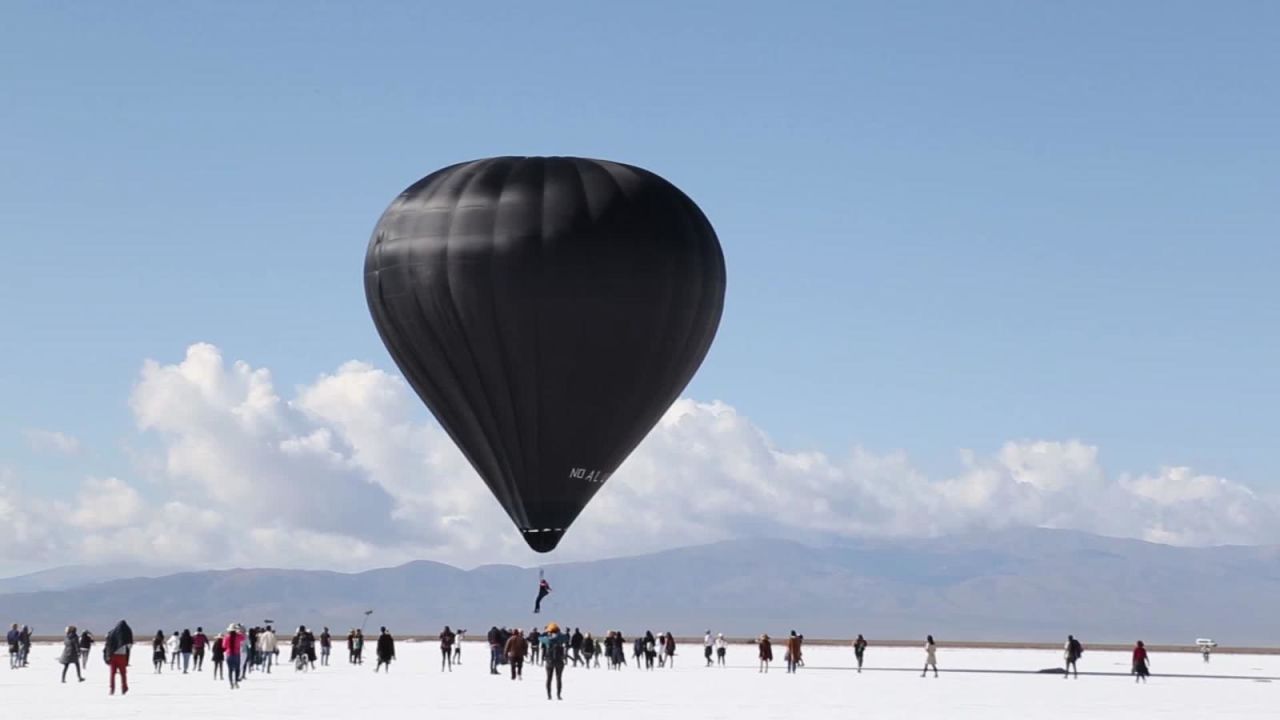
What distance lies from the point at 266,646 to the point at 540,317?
16270 mm

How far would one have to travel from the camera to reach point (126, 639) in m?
41.5

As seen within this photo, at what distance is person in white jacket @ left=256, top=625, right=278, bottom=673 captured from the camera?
5659 cm

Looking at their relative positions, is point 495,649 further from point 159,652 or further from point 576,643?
point 159,652

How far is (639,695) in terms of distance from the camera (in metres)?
41.8

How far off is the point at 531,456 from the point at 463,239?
22.2 feet

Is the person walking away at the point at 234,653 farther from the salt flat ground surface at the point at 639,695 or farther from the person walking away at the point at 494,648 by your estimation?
the person walking away at the point at 494,648

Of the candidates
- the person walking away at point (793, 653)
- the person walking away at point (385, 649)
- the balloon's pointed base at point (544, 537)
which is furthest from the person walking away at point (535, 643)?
the balloon's pointed base at point (544, 537)

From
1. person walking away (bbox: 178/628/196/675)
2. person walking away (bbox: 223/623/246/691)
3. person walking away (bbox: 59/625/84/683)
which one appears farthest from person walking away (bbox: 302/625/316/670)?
person walking away (bbox: 223/623/246/691)

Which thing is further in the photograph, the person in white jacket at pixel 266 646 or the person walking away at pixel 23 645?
the person walking away at pixel 23 645

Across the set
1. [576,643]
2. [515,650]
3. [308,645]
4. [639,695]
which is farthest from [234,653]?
[576,643]

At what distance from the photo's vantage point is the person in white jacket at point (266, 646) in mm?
56594

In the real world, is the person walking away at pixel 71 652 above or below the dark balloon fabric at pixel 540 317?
below

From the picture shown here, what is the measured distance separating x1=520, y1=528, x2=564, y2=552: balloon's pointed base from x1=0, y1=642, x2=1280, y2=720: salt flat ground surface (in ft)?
13.2

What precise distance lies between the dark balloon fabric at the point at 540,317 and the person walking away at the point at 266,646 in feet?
36.8
